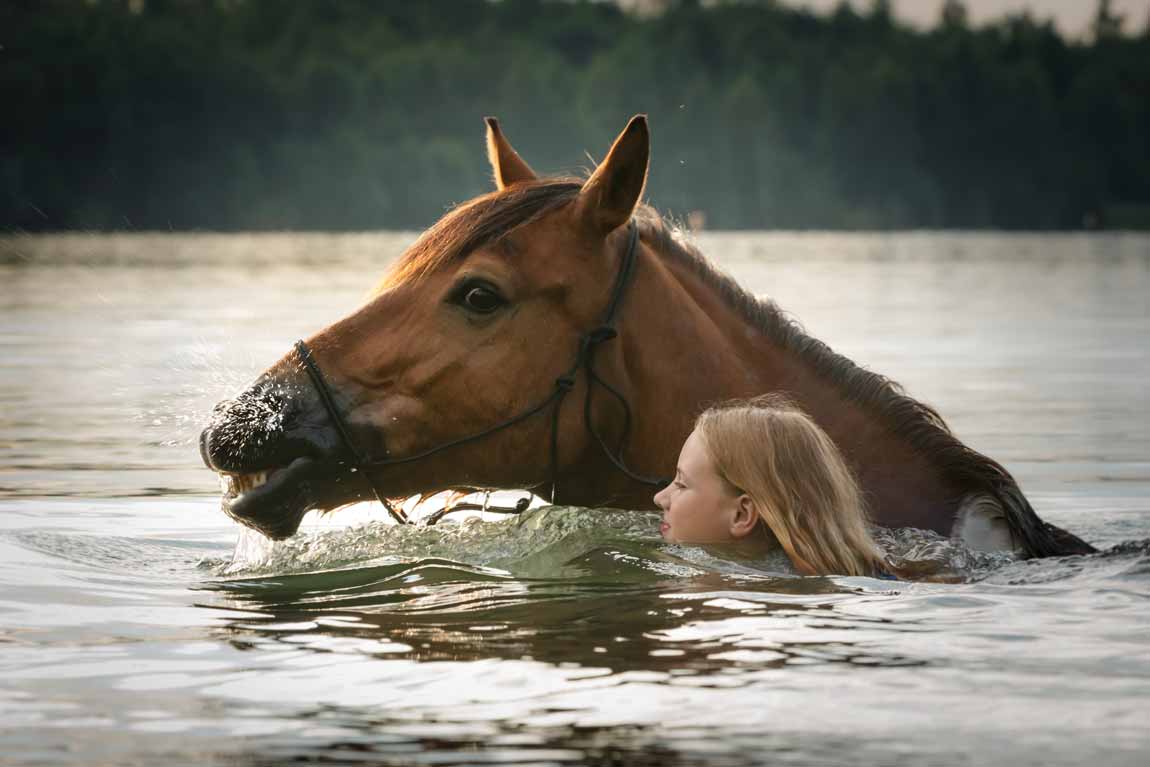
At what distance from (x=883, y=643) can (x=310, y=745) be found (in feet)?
6.03

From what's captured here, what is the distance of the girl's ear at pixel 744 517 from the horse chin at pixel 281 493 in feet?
4.48

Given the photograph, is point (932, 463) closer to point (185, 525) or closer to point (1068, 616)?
point (1068, 616)

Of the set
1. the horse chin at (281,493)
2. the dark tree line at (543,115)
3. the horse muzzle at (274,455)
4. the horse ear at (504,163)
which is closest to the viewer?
the horse muzzle at (274,455)

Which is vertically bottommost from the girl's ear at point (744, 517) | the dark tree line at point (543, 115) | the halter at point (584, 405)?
the girl's ear at point (744, 517)

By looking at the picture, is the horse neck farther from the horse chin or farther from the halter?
the horse chin

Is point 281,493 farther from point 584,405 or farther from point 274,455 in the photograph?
point 584,405

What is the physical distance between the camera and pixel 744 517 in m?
6.34

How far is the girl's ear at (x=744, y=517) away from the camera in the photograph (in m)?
6.30

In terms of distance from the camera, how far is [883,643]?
5.11m

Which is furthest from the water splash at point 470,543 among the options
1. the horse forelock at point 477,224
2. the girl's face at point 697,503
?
the horse forelock at point 477,224

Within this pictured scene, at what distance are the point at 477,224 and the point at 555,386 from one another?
0.62 metres

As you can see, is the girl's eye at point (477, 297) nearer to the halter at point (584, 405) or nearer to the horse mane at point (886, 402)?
the halter at point (584, 405)

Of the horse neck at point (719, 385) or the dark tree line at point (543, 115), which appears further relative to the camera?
the dark tree line at point (543, 115)

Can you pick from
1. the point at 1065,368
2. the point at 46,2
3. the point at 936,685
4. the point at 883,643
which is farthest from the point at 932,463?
the point at 46,2
